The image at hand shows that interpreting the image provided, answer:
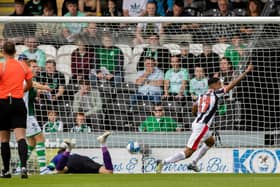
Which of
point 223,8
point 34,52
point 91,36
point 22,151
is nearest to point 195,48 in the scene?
point 91,36

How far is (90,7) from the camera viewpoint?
1947 centimetres

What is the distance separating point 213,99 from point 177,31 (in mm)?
1297

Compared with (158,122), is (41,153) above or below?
below

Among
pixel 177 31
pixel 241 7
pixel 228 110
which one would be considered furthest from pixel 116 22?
pixel 241 7

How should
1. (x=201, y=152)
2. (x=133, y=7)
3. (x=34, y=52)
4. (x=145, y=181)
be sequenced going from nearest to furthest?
(x=145, y=181)
(x=201, y=152)
(x=34, y=52)
(x=133, y=7)

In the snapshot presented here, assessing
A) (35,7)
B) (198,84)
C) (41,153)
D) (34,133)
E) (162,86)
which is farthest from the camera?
(35,7)

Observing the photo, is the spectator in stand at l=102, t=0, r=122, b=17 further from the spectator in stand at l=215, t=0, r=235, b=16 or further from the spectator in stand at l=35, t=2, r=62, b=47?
the spectator in stand at l=35, t=2, r=62, b=47

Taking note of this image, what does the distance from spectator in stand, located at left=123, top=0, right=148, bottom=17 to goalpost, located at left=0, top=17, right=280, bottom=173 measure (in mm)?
2752

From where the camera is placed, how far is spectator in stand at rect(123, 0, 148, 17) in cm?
1930

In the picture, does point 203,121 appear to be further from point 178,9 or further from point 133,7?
point 133,7

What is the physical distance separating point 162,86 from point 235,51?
133 centimetres

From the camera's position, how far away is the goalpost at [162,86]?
16328 mm

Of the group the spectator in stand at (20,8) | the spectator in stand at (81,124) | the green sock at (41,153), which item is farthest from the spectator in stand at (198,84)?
the spectator in stand at (20,8)

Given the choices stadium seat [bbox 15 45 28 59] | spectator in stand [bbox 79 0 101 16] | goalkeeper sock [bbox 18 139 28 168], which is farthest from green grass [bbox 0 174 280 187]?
spectator in stand [bbox 79 0 101 16]
